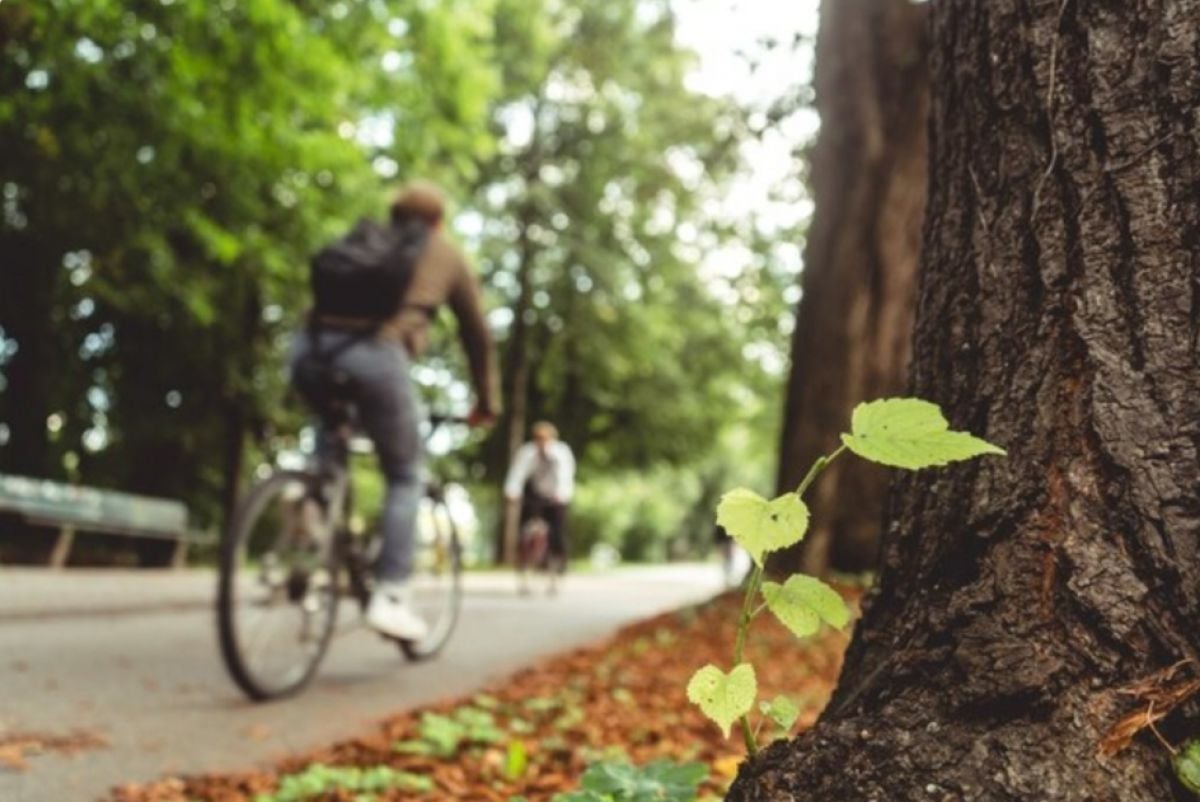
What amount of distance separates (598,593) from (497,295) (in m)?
11.0

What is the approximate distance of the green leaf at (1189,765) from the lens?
4.21ft

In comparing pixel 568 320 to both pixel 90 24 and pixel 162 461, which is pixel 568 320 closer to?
pixel 162 461

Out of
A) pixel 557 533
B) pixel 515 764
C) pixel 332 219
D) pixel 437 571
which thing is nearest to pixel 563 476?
pixel 557 533

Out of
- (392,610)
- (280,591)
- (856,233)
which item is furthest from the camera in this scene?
(856,233)

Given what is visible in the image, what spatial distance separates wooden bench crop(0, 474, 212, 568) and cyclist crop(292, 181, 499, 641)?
6658 mm

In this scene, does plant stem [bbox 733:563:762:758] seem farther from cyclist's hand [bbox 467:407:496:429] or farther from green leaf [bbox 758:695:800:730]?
cyclist's hand [bbox 467:407:496:429]

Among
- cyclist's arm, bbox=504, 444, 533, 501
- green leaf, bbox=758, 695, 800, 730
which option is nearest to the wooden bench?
cyclist's arm, bbox=504, 444, 533, 501

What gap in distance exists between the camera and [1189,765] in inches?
50.9

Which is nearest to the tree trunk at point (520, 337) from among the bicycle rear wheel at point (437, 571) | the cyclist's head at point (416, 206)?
the bicycle rear wheel at point (437, 571)

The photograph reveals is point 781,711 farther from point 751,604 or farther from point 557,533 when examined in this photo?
point 557,533

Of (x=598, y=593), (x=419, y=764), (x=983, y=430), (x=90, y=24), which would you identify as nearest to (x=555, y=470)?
(x=598, y=593)

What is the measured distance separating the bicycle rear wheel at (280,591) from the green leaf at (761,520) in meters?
2.72

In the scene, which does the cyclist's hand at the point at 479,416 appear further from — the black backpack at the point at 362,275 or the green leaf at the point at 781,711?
the green leaf at the point at 781,711

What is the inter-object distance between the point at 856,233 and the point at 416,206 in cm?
429
